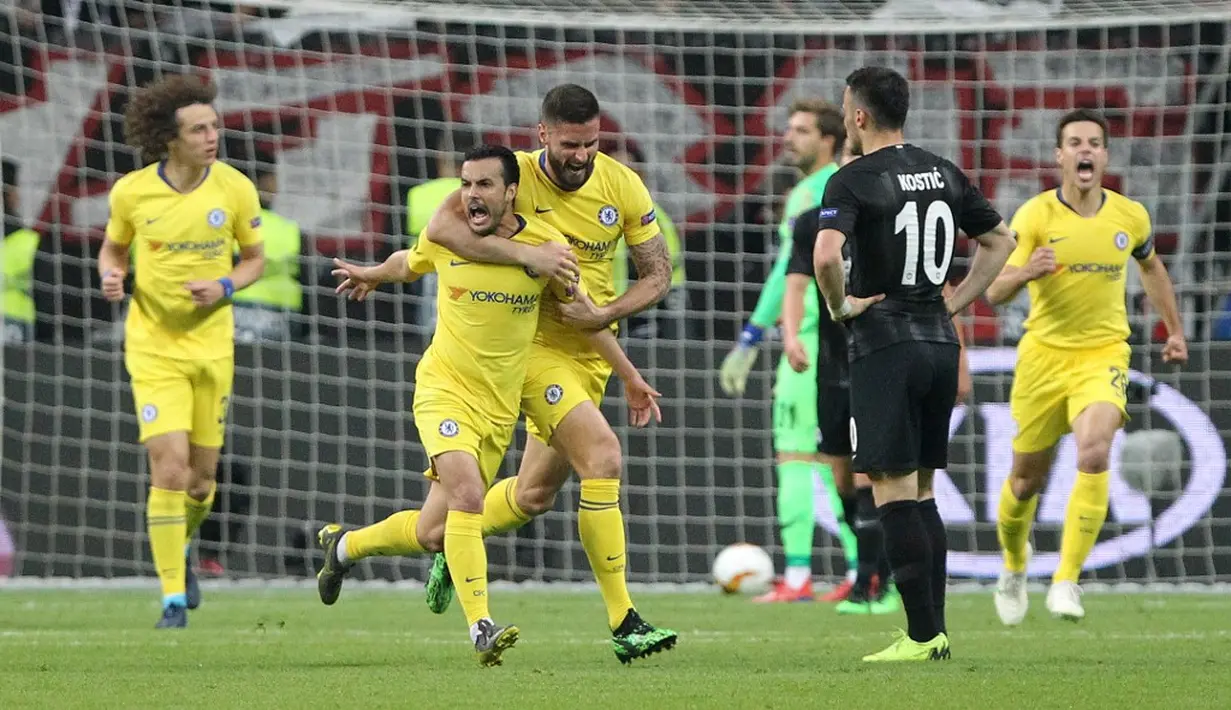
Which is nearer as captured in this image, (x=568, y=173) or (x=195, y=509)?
(x=568, y=173)

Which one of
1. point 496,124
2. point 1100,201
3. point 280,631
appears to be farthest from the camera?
point 496,124

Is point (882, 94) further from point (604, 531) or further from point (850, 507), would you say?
point (850, 507)

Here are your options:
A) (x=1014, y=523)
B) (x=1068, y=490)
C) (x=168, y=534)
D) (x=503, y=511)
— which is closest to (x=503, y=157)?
(x=503, y=511)

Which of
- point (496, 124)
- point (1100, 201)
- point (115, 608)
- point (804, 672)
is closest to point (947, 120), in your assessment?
point (496, 124)

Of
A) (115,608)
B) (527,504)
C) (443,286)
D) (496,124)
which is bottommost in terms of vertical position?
(115,608)

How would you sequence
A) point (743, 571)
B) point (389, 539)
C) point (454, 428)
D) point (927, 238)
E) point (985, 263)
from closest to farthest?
point (927, 238) → point (454, 428) → point (985, 263) → point (389, 539) → point (743, 571)

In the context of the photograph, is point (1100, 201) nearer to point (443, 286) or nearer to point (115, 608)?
point (443, 286)

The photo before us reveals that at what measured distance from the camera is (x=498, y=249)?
274 inches

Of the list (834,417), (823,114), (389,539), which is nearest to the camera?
(389,539)

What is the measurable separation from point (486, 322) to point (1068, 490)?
5.86 meters

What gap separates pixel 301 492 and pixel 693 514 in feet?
7.77

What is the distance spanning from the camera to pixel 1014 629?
28.7 ft

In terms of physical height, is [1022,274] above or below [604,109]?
below

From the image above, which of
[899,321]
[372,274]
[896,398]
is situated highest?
[372,274]
